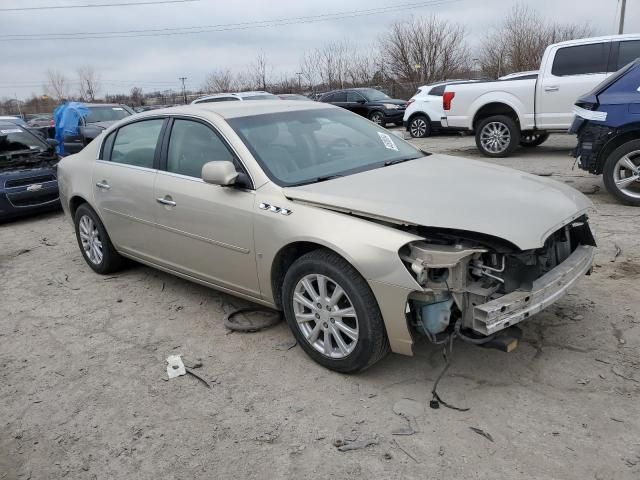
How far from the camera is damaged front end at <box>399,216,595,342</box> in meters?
2.87

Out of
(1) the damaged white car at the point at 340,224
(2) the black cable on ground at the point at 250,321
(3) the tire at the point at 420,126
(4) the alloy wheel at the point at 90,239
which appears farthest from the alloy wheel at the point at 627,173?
(3) the tire at the point at 420,126

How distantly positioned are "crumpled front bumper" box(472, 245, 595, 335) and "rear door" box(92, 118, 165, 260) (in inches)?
111

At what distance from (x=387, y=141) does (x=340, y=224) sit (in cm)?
161

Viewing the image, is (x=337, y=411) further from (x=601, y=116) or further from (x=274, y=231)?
(x=601, y=116)

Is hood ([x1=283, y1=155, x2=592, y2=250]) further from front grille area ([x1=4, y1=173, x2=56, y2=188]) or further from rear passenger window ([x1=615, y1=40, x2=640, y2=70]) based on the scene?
rear passenger window ([x1=615, y1=40, x2=640, y2=70])

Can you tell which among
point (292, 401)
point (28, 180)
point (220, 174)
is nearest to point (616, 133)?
point (220, 174)

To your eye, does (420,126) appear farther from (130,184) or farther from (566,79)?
(130,184)

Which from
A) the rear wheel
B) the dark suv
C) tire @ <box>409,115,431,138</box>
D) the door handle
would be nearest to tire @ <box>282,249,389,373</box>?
the door handle

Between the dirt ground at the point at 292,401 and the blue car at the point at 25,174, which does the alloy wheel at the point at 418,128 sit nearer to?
the blue car at the point at 25,174

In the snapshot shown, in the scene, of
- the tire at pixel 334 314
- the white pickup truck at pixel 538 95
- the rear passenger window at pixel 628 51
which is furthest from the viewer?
the white pickup truck at pixel 538 95

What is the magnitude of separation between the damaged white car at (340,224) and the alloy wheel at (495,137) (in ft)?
22.2

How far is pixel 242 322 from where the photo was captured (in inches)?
167

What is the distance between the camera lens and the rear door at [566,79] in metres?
9.38

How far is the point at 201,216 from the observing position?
13.0 feet
